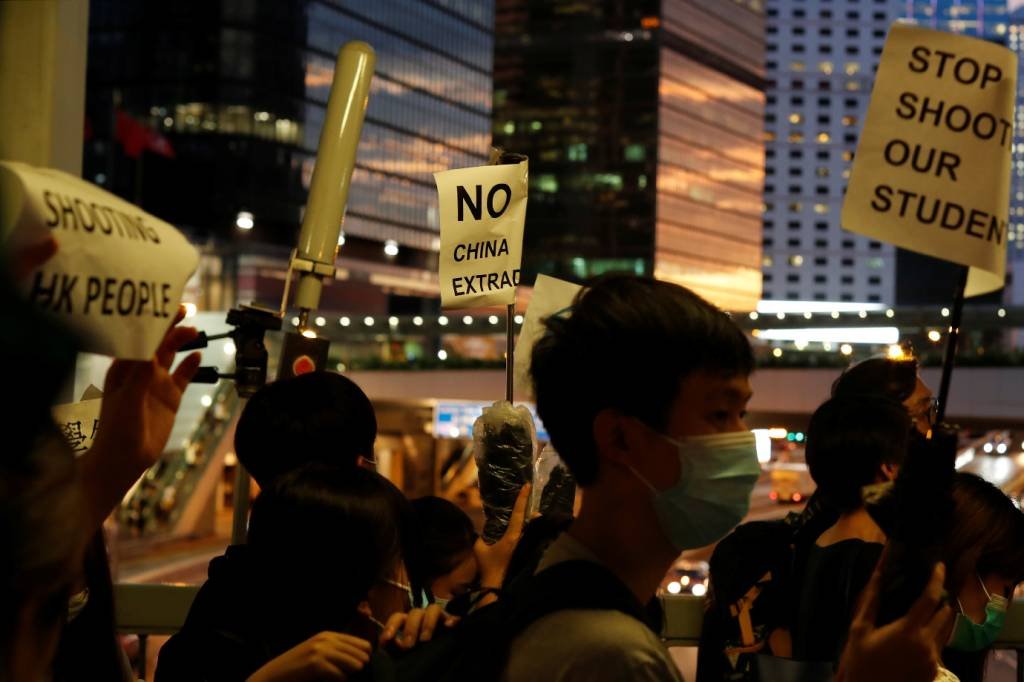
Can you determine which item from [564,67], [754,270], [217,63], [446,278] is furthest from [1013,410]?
[754,270]

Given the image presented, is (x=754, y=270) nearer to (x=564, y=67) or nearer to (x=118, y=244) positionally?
(x=564, y=67)

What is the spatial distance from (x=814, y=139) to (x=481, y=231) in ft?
510

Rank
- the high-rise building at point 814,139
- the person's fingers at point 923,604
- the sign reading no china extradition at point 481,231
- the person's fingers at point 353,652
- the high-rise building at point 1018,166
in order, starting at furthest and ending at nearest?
the high-rise building at point 814,139 < the high-rise building at point 1018,166 < the sign reading no china extradition at point 481,231 < the person's fingers at point 353,652 < the person's fingers at point 923,604

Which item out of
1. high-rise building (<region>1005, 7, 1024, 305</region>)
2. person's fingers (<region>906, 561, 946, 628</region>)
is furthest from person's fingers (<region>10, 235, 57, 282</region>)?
high-rise building (<region>1005, 7, 1024, 305</region>)

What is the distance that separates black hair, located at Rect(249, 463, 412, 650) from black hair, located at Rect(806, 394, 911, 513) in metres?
1.21

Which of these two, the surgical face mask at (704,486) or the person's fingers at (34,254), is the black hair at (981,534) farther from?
the person's fingers at (34,254)

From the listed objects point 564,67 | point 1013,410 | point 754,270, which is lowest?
point 1013,410

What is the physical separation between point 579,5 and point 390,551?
118 m

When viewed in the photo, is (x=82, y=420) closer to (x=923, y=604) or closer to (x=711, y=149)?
(x=923, y=604)

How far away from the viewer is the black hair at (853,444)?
10.6 ft

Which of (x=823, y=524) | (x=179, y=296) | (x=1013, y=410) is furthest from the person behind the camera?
(x=1013, y=410)

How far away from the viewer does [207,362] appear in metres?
40.9

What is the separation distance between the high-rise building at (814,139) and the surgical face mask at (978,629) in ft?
498

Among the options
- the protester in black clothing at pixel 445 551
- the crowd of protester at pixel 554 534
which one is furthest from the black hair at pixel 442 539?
the crowd of protester at pixel 554 534
